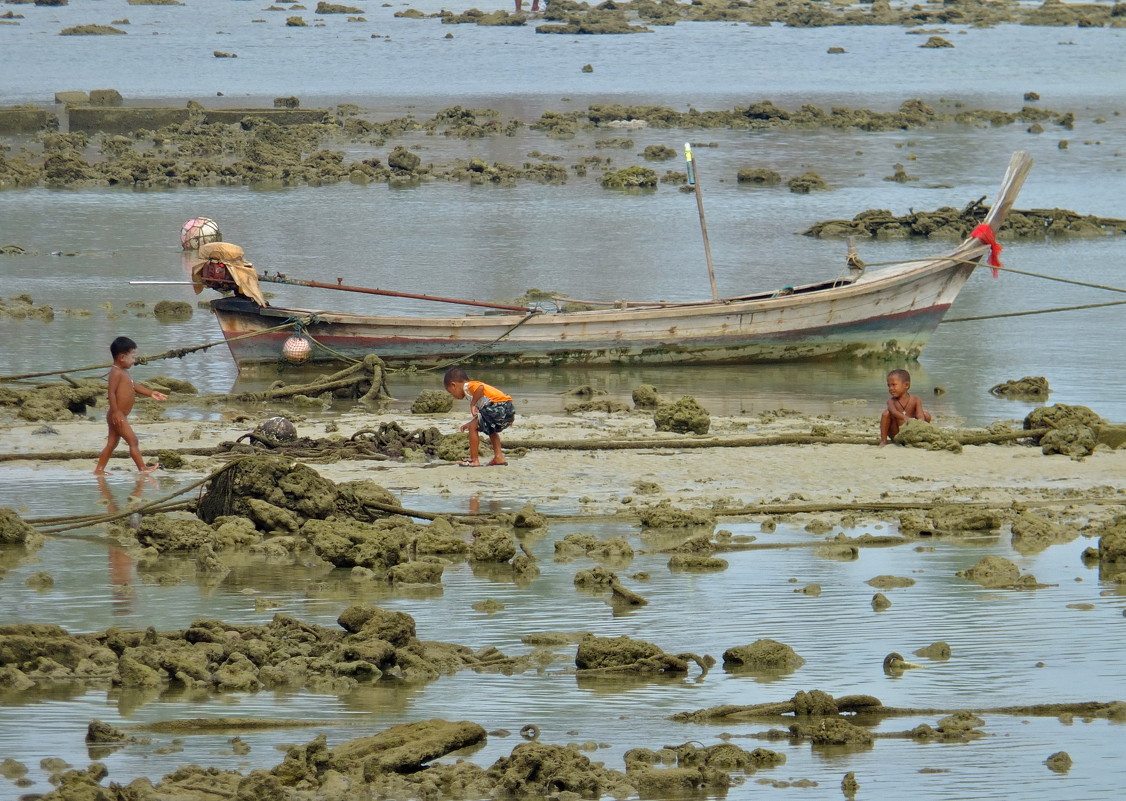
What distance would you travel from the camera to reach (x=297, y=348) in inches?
608

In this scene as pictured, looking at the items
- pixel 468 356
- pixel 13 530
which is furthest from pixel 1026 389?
pixel 13 530

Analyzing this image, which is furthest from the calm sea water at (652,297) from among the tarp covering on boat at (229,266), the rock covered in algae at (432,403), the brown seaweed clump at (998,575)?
the rock covered in algae at (432,403)

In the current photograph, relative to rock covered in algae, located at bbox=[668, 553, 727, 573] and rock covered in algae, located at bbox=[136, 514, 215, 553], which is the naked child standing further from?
rock covered in algae, located at bbox=[668, 553, 727, 573]

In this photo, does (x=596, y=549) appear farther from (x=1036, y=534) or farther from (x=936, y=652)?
(x=1036, y=534)

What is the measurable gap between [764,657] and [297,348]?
8.41 m

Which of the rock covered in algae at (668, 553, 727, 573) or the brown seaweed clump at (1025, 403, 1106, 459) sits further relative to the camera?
the brown seaweed clump at (1025, 403, 1106, 459)

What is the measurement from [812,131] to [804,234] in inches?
543

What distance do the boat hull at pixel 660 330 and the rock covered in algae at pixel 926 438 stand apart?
12.5ft

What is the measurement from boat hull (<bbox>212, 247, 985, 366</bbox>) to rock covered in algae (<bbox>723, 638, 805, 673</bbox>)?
7.94 metres

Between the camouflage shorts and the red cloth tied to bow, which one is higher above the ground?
the red cloth tied to bow

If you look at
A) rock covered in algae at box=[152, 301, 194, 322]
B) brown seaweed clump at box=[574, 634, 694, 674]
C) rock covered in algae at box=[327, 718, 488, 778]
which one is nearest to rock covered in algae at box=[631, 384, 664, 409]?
brown seaweed clump at box=[574, 634, 694, 674]

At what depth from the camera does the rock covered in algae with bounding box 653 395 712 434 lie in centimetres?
1306

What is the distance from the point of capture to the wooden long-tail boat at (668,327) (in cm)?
1557

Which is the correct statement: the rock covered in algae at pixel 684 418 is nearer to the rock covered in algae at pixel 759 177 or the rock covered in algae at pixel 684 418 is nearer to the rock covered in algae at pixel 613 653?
the rock covered in algae at pixel 613 653
